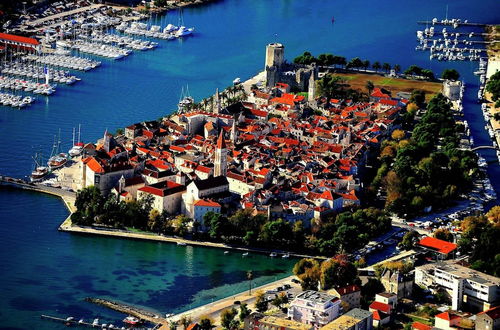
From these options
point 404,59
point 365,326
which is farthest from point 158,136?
point 404,59

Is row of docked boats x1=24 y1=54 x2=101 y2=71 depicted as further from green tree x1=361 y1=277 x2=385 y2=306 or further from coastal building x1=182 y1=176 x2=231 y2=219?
green tree x1=361 y1=277 x2=385 y2=306

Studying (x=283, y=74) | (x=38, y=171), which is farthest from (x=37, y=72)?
(x=38, y=171)

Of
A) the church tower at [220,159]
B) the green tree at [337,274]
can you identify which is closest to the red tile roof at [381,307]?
the green tree at [337,274]

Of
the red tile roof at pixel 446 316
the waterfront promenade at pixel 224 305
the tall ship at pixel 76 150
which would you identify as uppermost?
the tall ship at pixel 76 150

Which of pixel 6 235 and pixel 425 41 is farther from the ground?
pixel 425 41

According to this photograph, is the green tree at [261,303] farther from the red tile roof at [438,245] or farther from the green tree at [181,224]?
the red tile roof at [438,245]

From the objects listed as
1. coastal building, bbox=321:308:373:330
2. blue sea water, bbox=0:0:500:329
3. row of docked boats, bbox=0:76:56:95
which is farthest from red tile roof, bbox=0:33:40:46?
coastal building, bbox=321:308:373:330

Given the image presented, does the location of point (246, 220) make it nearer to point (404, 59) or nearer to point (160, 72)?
point (160, 72)
